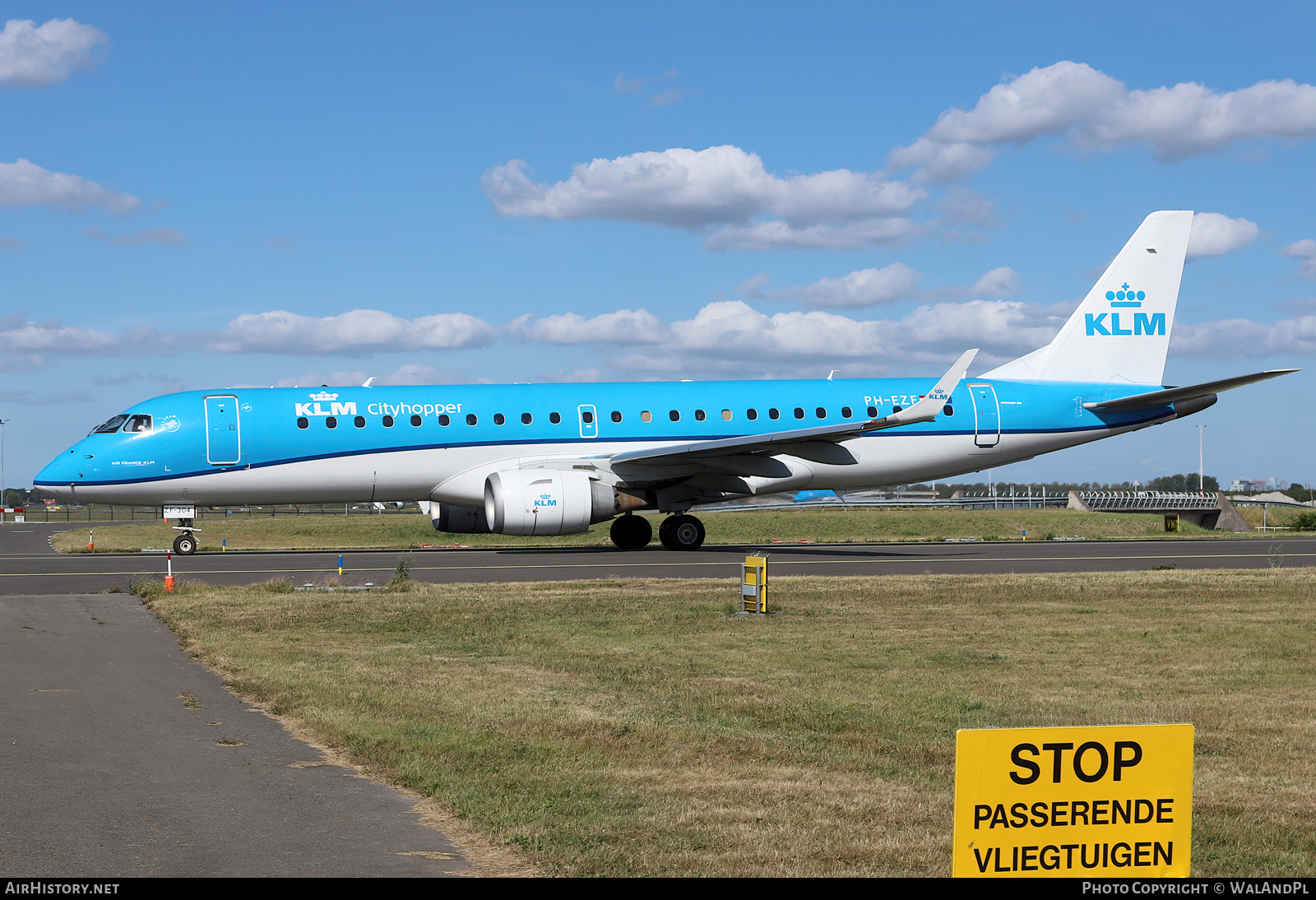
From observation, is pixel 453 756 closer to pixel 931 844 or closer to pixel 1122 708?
pixel 931 844

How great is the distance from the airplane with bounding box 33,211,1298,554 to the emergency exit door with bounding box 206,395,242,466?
0.04m

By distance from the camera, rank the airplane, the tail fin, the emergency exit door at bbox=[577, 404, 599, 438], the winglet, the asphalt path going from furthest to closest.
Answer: the tail fin → the emergency exit door at bbox=[577, 404, 599, 438] → the airplane → the winglet → the asphalt path

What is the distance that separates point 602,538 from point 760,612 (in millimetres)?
25948

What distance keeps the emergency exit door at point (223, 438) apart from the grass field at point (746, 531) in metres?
9.64

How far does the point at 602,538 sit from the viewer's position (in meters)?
42.8

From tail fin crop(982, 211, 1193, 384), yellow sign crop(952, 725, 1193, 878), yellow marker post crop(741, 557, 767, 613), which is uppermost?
tail fin crop(982, 211, 1193, 384)

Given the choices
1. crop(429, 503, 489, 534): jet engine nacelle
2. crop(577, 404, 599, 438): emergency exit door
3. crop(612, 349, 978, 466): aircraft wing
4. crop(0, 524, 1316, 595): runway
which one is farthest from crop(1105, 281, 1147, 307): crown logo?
crop(429, 503, 489, 534): jet engine nacelle

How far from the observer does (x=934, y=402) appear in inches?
1091

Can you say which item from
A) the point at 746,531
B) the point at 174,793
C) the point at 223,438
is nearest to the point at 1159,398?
the point at 746,531

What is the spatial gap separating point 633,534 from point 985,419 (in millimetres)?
9528

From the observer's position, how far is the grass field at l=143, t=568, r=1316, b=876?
660 centimetres

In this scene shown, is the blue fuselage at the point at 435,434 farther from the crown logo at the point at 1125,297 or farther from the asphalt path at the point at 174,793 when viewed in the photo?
the asphalt path at the point at 174,793

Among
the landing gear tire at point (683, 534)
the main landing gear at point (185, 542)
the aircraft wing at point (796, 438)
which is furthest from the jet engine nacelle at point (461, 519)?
the main landing gear at point (185, 542)

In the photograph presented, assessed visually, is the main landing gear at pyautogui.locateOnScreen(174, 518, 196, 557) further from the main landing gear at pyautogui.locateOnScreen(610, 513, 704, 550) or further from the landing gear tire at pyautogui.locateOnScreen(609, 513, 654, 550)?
the main landing gear at pyautogui.locateOnScreen(610, 513, 704, 550)
